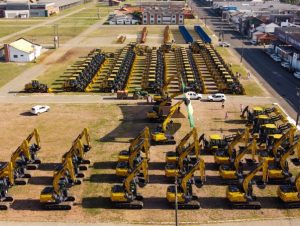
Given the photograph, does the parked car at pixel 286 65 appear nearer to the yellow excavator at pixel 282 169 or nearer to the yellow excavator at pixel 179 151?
the yellow excavator at pixel 282 169

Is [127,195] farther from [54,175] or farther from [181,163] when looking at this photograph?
[181,163]

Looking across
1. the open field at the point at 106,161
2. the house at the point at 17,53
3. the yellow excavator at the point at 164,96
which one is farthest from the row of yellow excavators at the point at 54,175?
the house at the point at 17,53

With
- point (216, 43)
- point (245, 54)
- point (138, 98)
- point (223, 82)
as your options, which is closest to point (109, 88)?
point (138, 98)

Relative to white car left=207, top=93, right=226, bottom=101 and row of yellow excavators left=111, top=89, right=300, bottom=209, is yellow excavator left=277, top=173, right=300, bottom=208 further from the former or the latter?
white car left=207, top=93, right=226, bottom=101

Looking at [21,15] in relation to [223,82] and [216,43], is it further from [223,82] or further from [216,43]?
[223,82]

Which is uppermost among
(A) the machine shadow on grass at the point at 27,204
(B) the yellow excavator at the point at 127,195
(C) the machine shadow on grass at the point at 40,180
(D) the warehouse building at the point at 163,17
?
(D) the warehouse building at the point at 163,17

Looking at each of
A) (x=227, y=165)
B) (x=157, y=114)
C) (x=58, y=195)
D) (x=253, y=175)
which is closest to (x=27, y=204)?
(x=58, y=195)

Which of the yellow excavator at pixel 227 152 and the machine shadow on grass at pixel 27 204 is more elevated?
the yellow excavator at pixel 227 152
